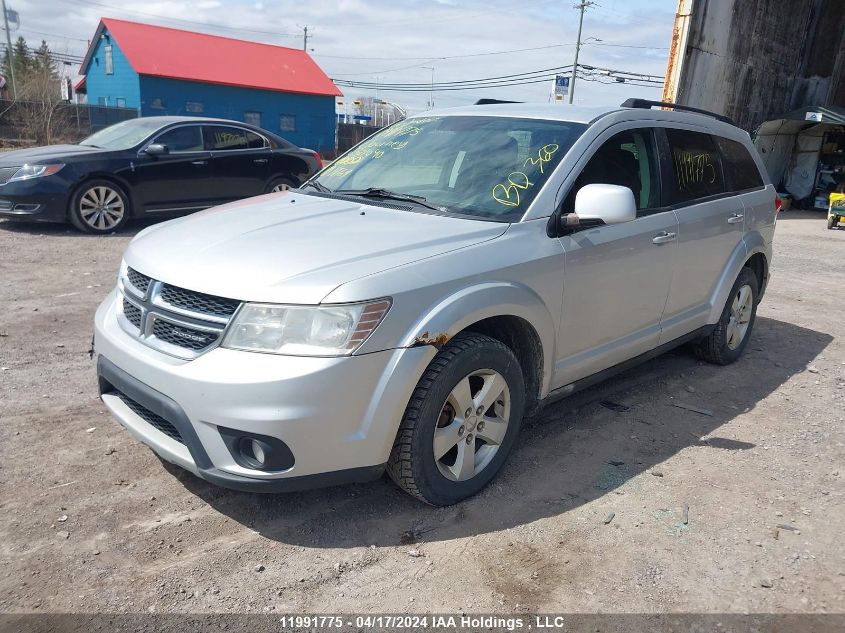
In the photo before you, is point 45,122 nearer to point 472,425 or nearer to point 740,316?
point 740,316

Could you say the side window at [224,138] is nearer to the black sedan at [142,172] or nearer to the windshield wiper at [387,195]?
the black sedan at [142,172]

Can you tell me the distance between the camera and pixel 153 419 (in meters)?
2.94

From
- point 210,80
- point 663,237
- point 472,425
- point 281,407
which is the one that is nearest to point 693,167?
point 663,237

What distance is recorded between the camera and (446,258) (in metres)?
2.94

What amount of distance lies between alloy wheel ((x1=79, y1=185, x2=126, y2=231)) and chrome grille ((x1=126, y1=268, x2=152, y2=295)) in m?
6.41

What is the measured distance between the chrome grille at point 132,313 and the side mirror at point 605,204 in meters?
2.09

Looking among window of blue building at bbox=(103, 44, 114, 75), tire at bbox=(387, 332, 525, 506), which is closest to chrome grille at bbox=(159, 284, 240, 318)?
tire at bbox=(387, 332, 525, 506)

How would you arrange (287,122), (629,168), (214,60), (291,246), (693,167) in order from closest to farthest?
1. (291,246)
2. (629,168)
3. (693,167)
4. (214,60)
5. (287,122)

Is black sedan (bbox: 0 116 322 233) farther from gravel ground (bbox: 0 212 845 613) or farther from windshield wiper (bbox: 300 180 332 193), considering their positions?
windshield wiper (bbox: 300 180 332 193)

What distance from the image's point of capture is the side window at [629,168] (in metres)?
3.67

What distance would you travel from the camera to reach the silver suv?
262cm

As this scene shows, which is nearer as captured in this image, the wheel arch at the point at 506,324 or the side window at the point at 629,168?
the wheel arch at the point at 506,324

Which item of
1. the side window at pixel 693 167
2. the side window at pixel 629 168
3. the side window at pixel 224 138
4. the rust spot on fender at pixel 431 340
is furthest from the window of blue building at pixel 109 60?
the rust spot on fender at pixel 431 340

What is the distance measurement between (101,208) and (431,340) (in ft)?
25.0
